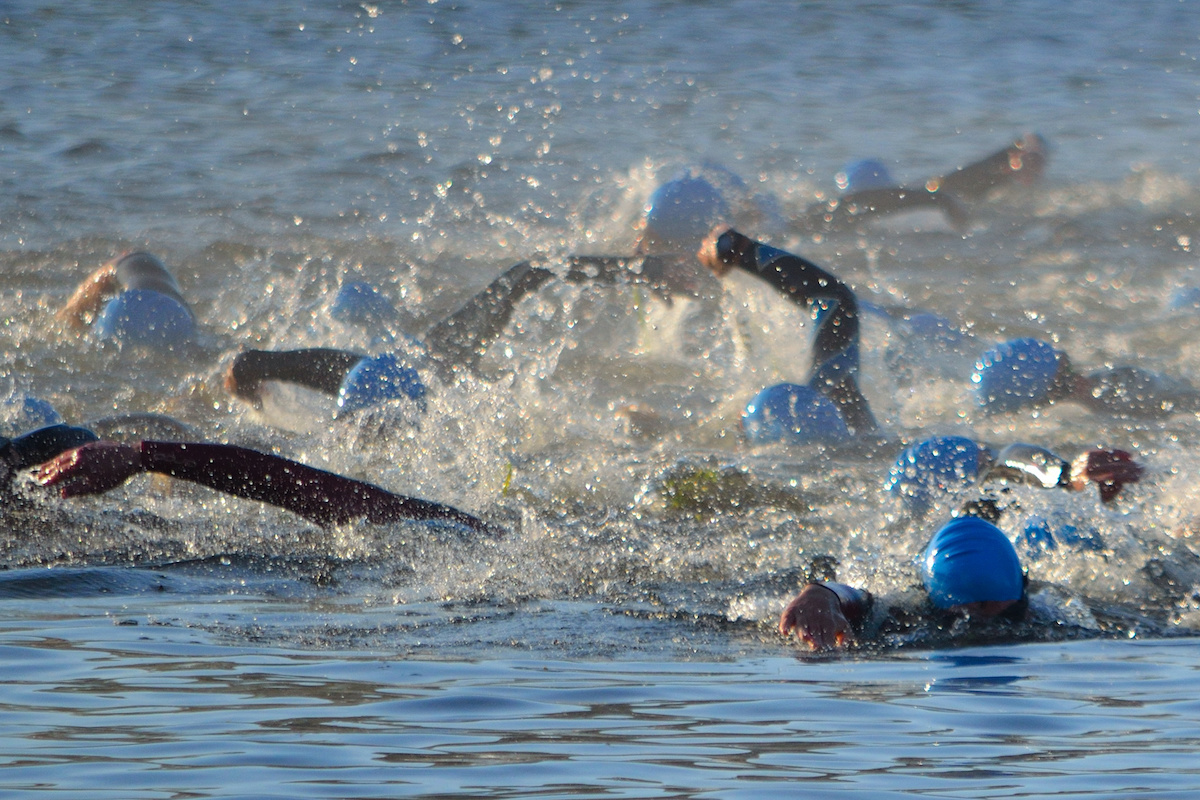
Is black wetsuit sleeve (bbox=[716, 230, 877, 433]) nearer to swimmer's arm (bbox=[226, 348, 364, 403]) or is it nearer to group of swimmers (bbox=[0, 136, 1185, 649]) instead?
group of swimmers (bbox=[0, 136, 1185, 649])

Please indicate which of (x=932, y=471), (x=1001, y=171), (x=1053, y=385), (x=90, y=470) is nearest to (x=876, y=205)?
(x=1001, y=171)

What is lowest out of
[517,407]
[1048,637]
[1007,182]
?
[1048,637]

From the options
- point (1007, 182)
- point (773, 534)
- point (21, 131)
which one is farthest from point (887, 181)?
point (21, 131)

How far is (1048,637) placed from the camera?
17.2 ft

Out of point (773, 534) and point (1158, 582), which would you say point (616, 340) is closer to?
point (773, 534)

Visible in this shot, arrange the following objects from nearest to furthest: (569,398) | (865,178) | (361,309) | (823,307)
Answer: (823,307)
(569,398)
(361,309)
(865,178)

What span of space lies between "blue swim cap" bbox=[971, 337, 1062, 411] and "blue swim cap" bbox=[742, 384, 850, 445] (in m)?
1.65

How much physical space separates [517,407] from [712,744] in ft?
21.4

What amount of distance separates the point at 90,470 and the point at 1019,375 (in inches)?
274

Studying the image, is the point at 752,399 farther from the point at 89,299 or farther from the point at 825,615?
the point at 89,299

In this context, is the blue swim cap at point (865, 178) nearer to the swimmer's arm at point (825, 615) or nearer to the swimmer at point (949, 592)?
the swimmer at point (949, 592)

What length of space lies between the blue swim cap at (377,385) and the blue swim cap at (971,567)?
4225 millimetres

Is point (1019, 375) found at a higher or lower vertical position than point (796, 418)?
higher

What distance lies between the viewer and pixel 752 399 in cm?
987
